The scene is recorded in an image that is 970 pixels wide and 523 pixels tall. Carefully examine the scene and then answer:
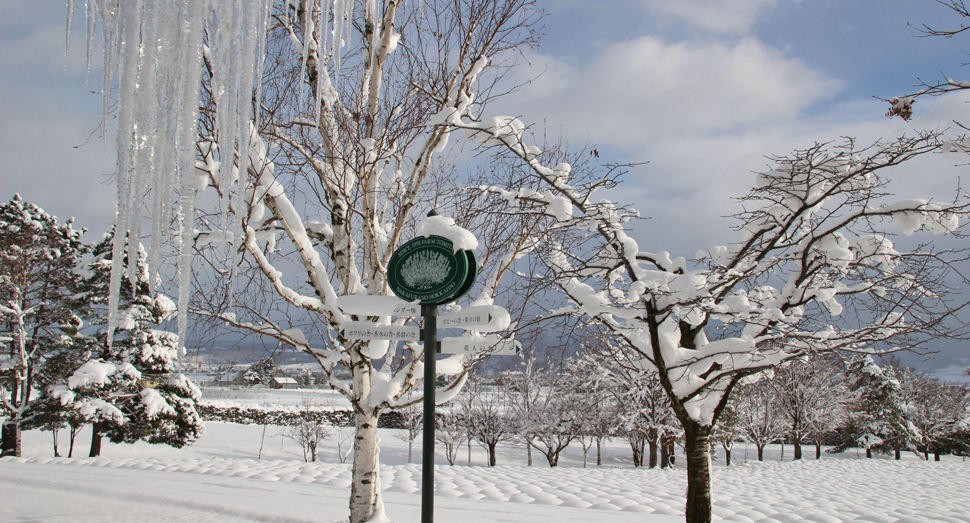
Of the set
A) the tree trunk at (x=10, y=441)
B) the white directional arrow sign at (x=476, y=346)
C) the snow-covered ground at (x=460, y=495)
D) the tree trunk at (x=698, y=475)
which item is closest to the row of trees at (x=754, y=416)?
the snow-covered ground at (x=460, y=495)

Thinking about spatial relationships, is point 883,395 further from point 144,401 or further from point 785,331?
point 144,401

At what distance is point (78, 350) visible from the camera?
651 inches

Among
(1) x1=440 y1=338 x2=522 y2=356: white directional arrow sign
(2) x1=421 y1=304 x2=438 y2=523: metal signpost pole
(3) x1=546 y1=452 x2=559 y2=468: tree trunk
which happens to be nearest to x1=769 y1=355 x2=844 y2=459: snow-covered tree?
(3) x1=546 y1=452 x2=559 y2=468: tree trunk

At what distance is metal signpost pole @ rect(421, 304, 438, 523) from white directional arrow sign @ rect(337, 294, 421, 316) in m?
0.11

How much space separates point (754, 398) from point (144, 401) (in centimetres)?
3133

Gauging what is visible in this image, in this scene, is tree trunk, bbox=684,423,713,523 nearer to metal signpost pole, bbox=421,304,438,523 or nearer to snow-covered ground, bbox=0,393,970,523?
snow-covered ground, bbox=0,393,970,523

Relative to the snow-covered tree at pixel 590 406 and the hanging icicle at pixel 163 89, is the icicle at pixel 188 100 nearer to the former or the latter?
the hanging icicle at pixel 163 89

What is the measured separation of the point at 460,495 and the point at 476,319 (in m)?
8.25

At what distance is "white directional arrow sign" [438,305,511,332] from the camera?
3221 mm

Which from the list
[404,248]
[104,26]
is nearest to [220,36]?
[104,26]

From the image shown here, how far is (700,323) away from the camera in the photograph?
19.0 feet

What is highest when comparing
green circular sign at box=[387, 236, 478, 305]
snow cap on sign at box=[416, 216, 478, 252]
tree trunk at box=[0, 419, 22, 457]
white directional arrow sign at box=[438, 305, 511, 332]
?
snow cap on sign at box=[416, 216, 478, 252]

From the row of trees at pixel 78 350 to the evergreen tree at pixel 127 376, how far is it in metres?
0.03

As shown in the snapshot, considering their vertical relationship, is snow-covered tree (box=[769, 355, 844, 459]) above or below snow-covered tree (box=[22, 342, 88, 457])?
below
